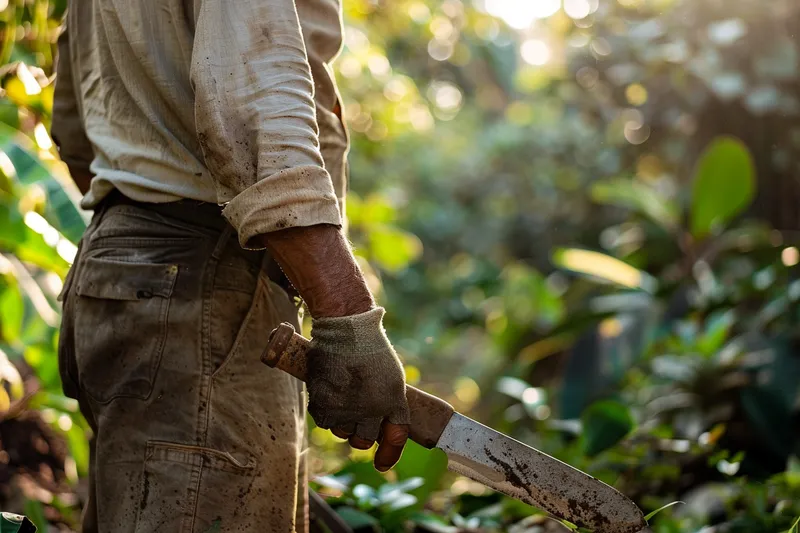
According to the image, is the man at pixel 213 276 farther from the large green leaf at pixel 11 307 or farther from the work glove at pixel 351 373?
the large green leaf at pixel 11 307

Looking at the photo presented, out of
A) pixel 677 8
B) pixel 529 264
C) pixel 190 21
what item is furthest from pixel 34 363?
pixel 529 264

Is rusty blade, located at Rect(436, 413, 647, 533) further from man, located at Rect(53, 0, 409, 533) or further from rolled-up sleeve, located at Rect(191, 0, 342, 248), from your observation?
rolled-up sleeve, located at Rect(191, 0, 342, 248)

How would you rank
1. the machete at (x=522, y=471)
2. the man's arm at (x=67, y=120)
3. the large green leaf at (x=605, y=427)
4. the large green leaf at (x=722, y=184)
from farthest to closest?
the large green leaf at (x=722, y=184)
the large green leaf at (x=605, y=427)
the man's arm at (x=67, y=120)
the machete at (x=522, y=471)

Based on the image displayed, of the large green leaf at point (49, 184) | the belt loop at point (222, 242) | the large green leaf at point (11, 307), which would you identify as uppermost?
the belt loop at point (222, 242)

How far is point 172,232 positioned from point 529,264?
8.26 m

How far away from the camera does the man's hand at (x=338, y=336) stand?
1.42 metres

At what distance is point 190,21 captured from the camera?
5.28ft

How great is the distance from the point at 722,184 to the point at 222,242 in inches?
147

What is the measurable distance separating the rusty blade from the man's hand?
17 centimetres

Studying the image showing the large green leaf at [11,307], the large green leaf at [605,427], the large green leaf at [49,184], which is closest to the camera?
the large green leaf at [49,184]

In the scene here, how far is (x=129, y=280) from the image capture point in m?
1.58

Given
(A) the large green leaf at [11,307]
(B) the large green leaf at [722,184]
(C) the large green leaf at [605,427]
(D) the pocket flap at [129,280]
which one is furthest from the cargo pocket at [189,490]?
(B) the large green leaf at [722,184]

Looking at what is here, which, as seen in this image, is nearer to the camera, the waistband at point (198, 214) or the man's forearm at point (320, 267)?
the man's forearm at point (320, 267)

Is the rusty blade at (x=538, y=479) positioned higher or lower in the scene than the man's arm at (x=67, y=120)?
lower
